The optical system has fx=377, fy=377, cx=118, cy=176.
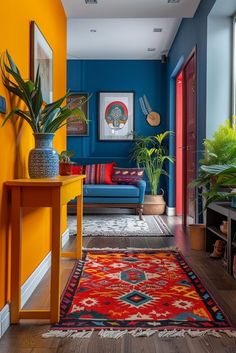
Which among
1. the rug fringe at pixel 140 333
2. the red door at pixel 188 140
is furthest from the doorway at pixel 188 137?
the rug fringe at pixel 140 333

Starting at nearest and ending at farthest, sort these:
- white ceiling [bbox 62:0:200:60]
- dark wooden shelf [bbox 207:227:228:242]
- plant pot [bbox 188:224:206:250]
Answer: dark wooden shelf [bbox 207:227:228:242]
plant pot [bbox 188:224:206:250]
white ceiling [bbox 62:0:200:60]

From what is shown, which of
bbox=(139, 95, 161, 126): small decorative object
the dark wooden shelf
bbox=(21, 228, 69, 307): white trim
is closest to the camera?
bbox=(21, 228, 69, 307): white trim

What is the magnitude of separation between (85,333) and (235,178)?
1.14 meters

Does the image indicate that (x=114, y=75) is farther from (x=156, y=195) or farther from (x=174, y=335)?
(x=174, y=335)

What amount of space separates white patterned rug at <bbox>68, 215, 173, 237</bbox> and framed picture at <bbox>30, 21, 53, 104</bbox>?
1798mm

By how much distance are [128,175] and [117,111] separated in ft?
4.25

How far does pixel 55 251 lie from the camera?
185 cm

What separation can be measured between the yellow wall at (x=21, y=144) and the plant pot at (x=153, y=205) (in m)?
3.20

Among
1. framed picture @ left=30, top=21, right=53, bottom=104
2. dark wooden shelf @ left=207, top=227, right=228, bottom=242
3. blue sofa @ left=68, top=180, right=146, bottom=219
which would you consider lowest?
dark wooden shelf @ left=207, top=227, right=228, bottom=242

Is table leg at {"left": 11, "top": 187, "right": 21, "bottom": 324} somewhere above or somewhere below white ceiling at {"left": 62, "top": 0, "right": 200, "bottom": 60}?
below

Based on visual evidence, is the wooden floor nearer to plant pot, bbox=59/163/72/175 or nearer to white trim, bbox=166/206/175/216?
plant pot, bbox=59/163/72/175

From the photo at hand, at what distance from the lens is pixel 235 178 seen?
212cm

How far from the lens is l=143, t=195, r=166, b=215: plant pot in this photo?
596cm

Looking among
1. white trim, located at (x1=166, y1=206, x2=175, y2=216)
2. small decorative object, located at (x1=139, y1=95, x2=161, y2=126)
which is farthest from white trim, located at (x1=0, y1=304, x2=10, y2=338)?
small decorative object, located at (x1=139, y1=95, x2=161, y2=126)
